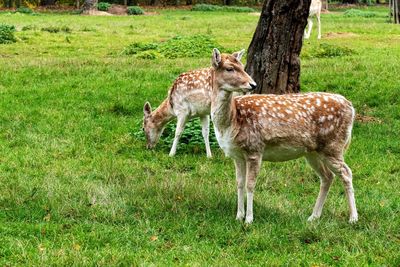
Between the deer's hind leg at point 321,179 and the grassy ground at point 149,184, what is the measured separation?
8.8 inches

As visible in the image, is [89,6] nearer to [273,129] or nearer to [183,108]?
[183,108]

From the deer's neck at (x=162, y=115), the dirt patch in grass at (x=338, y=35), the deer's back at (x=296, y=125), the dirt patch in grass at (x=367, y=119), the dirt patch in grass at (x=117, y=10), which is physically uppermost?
the deer's back at (x=296, y=125)

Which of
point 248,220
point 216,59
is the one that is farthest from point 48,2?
point 248,220

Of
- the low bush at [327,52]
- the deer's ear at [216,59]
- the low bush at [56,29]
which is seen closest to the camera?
the deer's ear at [216,59]

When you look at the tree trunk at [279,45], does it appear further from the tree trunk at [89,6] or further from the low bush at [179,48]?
the tree trunk at [89,6]

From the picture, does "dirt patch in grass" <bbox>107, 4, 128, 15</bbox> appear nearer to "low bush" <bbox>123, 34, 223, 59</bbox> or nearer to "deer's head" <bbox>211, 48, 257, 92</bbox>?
"low bush" <bbox>123, 34, 223, 59</bbox>

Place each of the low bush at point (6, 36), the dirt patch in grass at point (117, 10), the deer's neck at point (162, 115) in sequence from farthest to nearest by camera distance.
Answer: the dirt patch in grass at point (117, 10), the low bush at point (6, 36), the deer's neck at point (162, 115)

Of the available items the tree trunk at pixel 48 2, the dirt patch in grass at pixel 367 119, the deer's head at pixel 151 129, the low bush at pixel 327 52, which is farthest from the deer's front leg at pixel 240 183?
the tree trunk at pixel 48 2

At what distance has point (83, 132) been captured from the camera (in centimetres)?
1141

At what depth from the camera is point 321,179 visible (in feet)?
24.1

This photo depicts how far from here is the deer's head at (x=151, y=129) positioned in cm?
1096

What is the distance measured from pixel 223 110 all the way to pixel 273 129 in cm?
56

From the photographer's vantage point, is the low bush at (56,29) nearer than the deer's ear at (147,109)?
No

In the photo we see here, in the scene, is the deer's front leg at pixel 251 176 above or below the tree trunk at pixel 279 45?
below
